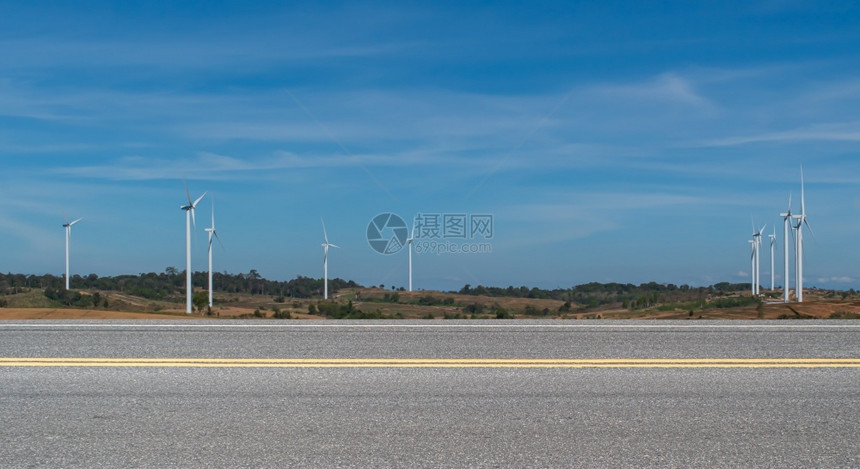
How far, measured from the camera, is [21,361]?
945 centimetres

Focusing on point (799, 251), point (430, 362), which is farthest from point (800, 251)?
point (430, 362)

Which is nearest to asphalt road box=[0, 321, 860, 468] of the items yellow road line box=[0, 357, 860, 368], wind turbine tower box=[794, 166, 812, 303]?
yellow road line box=[0, 357, 860, 368]

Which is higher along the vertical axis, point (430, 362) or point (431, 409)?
point (430, 362)

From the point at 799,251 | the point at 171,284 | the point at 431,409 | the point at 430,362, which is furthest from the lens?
the point at 171,284

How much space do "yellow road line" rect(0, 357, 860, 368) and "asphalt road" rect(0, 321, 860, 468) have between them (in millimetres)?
195

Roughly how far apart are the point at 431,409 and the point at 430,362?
236cm

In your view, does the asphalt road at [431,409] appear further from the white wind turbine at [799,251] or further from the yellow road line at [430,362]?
the white wind turbine at [799,251]

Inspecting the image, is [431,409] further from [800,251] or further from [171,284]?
[171,284]

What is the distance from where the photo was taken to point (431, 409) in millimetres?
6863

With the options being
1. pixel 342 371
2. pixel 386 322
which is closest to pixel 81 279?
pixel 386 322

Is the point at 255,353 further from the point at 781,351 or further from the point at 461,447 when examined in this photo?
the point at 781,351

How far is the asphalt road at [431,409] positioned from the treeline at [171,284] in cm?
5775

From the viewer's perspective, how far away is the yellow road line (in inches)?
355

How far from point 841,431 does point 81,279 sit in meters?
86.4
